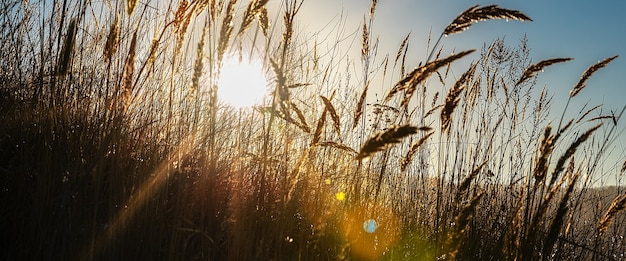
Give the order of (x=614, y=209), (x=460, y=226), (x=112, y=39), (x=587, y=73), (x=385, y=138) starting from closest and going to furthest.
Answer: (x=385, y=138)
(x=460, y=226)
(x=112, y=39)
(x=614, y=209)
(x=587, y=73)

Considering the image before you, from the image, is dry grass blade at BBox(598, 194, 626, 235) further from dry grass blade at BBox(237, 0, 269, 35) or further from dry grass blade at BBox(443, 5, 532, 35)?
dry grass blade at BBox(237, 0, 269, 35)

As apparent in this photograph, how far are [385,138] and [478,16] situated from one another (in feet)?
2.84

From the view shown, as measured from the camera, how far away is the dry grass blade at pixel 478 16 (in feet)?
5.94

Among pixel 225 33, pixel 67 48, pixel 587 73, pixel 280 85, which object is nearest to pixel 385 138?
pixel 280 85

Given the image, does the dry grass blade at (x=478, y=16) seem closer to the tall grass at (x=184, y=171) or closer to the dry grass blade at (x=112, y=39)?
the tall grass at (x=184, y=171)

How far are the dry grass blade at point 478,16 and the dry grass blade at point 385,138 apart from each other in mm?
829

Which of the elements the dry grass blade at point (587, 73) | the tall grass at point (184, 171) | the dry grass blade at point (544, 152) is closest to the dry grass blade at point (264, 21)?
the tall grass at point (184, 171)

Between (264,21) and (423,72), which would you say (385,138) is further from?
(264,21)

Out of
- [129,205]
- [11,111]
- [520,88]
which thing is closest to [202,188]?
[129,205]

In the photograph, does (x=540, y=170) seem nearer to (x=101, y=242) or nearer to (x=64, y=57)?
(x=101, y=242)

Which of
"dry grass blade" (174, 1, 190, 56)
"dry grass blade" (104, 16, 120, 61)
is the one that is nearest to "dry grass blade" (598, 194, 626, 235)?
"dry grass blade" (174, 1, 190, 56)

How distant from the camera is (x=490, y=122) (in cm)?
334

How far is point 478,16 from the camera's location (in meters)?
1.84

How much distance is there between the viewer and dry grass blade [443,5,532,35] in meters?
1.81
